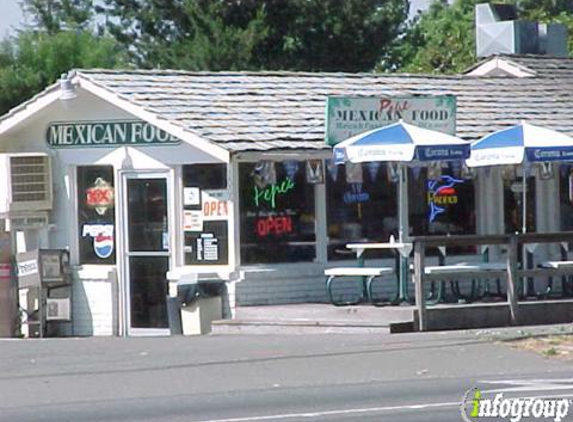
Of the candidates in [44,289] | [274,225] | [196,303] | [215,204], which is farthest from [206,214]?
[44,289]

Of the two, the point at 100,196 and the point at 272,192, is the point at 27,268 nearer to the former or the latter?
the point at 100,196

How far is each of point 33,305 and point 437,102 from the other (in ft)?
22.2

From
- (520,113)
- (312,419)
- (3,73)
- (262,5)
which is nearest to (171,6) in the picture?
(262,5)

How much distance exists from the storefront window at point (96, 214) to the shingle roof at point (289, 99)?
1444 millimetres

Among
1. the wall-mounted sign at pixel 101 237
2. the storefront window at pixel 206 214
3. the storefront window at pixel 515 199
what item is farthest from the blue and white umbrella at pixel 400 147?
the wall-mounted sign at pixel 101 237

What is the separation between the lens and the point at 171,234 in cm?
2280

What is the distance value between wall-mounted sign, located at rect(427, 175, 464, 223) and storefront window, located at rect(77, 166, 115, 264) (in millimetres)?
4641

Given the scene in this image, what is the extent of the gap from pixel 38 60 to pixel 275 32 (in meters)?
6.63

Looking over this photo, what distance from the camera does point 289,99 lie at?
2417cm

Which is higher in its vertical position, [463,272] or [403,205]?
[403,205]

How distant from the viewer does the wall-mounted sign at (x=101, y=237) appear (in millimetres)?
23542

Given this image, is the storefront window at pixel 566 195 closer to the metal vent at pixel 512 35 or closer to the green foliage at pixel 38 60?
the metal vent at pixel 512 35

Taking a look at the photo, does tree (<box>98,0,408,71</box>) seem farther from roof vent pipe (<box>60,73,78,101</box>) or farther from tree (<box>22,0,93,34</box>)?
roof vent pipe (<box>60,73,78,101</box>)

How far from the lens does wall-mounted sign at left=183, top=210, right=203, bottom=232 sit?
22.5 metres
